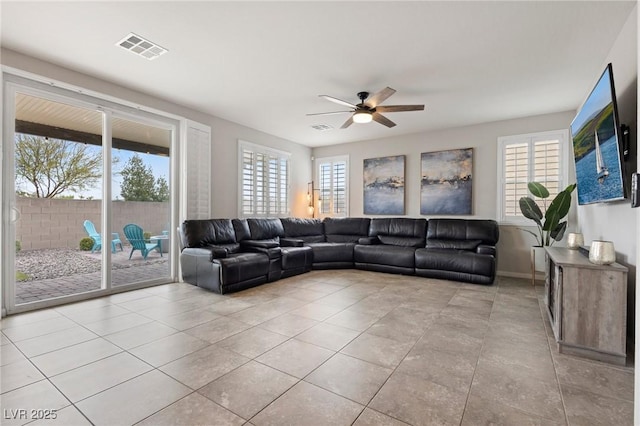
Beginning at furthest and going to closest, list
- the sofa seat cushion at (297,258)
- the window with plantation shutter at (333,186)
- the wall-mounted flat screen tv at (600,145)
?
the window with plantation shutter at (333,186) → the sofa seat cushion at (297,258) → the wall-mounted flat screen tv at (600,145)

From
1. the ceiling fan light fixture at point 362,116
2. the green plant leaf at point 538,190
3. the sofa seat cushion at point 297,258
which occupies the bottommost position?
the sofa seat cushion at point 297,258

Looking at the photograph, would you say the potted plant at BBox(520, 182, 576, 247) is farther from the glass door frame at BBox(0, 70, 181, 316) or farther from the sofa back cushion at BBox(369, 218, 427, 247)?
the glass door frame at BBox(0, 70, 181, 316)

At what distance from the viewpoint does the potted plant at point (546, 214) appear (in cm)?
425

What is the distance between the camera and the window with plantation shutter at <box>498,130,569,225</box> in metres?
4.95

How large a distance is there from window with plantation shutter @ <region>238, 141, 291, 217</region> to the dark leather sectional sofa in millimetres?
522

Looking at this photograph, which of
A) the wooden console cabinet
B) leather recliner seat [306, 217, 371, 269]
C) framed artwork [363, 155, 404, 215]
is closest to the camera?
the wooden console cabinet

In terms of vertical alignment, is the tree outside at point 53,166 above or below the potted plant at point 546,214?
above

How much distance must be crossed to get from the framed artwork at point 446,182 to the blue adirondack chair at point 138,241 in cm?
511

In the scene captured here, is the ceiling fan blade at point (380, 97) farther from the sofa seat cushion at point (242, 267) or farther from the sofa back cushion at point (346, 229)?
the sofa back cushion at point (346, 229)

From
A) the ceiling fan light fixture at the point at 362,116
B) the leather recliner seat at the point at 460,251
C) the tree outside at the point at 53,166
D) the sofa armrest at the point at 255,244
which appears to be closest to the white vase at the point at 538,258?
the leather recliner seat at the point at 460,251

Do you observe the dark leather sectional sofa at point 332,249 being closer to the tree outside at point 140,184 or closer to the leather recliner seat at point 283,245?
the leather recliner seat at point 283,245

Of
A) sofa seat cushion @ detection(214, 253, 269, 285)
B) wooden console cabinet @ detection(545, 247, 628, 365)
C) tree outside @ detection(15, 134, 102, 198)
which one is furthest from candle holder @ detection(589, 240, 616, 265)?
tree outside @ detection(15, 134, 102, 198)

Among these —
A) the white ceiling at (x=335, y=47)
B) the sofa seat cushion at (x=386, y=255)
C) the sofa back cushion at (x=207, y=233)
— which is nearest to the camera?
the white ceiling at (x=335, y=47)

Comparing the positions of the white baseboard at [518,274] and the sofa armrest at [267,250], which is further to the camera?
the white baseboard at [518,274]
